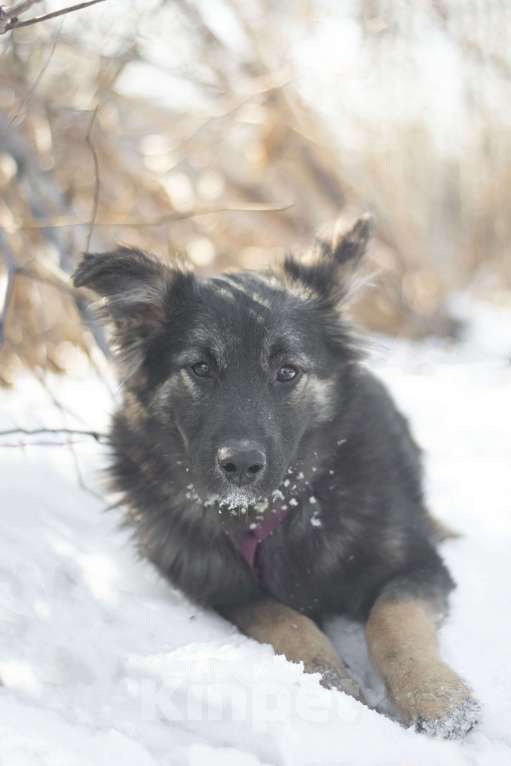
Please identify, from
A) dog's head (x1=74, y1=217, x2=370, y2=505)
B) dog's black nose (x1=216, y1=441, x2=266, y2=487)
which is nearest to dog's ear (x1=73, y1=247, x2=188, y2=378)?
dog's head (x1=74, y1=217, x2=370, y2=505)

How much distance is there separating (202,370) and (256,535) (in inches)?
29.5

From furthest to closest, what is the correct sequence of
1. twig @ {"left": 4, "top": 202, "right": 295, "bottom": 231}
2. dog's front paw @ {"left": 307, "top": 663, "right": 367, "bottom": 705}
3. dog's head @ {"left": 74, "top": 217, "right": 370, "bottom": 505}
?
1. twig @ {"left": 4, "top": 202, "right": 295, "bottom": 231}
2. dog's head @ {"left": 74, "top": 217, "right": 370, "bottom": 505}
3. dog's front paw @ {"left": 307, "top": 663, "right": 367, "bottom": 705}

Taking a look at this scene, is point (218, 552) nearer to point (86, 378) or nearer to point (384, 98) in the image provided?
point (86, 378)

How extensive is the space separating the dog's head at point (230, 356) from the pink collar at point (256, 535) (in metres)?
0.29

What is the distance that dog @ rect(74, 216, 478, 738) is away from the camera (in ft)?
10.0

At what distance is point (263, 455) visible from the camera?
2.91 metres

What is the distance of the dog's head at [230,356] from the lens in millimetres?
3020

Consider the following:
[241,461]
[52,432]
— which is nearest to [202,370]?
[241,461]

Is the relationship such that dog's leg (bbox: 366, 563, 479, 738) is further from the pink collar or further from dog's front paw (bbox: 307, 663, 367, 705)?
the pink collar

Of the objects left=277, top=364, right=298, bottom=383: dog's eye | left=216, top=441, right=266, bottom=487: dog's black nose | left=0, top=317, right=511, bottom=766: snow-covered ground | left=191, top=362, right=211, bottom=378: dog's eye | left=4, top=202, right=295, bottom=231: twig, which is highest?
left=4, top=202, right=295, bottom=231: twig

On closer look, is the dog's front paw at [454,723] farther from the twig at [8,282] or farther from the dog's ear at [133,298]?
the twig at [8,282]

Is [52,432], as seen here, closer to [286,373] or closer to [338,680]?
[286,373]

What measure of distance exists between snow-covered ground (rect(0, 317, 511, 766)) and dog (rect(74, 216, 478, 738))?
0.17 meters

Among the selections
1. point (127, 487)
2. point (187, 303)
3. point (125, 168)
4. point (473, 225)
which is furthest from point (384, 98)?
point (127, 487)
